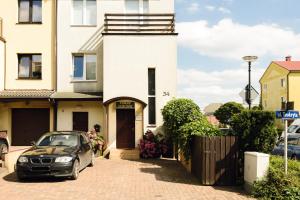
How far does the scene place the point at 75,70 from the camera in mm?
21094

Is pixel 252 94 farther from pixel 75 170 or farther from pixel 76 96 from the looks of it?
pixel 76 96

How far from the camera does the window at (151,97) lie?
1905 cm

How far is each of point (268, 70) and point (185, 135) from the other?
150ft

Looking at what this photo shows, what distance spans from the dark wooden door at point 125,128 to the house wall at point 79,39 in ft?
8.11

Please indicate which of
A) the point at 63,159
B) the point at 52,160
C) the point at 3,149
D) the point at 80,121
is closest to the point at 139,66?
the point at 80,121

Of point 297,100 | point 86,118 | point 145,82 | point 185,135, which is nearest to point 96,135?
point 86,118

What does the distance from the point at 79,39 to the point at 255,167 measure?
1413cm

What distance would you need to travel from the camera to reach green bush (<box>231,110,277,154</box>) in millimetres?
10664

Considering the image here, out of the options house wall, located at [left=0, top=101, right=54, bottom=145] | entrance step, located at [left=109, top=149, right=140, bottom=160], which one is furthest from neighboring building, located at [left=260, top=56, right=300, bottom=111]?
house wall, located at [left=0, top=101, right=54, bottom=145]

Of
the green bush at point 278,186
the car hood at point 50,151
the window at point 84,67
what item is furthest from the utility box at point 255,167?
the window at point 84,67

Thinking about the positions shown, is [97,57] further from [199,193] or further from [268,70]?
[268,70]

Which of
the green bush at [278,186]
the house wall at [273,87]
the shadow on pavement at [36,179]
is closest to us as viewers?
the green bush at [278,186]

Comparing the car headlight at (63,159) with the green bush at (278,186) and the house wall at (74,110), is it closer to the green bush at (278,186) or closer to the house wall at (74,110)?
the green bush at (278,186)

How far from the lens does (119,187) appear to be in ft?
35.4
